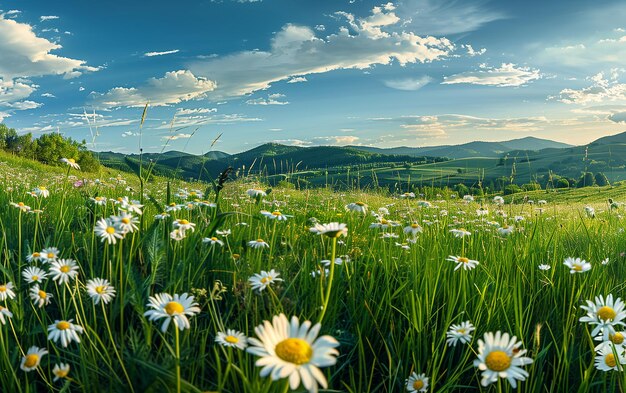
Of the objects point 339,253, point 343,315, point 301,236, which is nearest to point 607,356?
point 343,315

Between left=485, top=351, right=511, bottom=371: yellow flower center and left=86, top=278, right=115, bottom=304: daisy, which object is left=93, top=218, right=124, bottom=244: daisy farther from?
left=485, top=351, right=511, bottom=371: yellow flower center

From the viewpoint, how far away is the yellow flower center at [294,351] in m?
1.01

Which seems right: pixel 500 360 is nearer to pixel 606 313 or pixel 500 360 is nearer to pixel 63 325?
pixel 606 313

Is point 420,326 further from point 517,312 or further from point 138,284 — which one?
point 138,284

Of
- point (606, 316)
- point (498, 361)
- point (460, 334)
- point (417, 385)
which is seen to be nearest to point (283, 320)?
point (498, 361)

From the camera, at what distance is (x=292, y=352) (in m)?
1.01

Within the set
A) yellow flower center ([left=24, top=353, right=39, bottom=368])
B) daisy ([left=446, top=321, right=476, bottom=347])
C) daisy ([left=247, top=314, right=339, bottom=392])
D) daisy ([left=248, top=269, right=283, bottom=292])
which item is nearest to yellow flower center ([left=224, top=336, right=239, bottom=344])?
daisy ([left=248, top=269, right=283, bottom=292])

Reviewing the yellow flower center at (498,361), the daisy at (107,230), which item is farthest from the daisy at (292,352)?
the daisy at (107,230)

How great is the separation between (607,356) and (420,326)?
86cm

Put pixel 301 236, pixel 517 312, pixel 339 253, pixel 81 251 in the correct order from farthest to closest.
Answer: pixel 301 236
pixel 339 253
pixel 81 251
pixel 517 312

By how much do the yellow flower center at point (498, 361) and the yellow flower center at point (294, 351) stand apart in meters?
0.78

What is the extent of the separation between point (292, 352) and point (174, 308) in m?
0.76

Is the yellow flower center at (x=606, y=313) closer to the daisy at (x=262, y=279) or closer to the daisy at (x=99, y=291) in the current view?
the daisy at (x=262, y=279)

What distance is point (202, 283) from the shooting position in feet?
9.40
